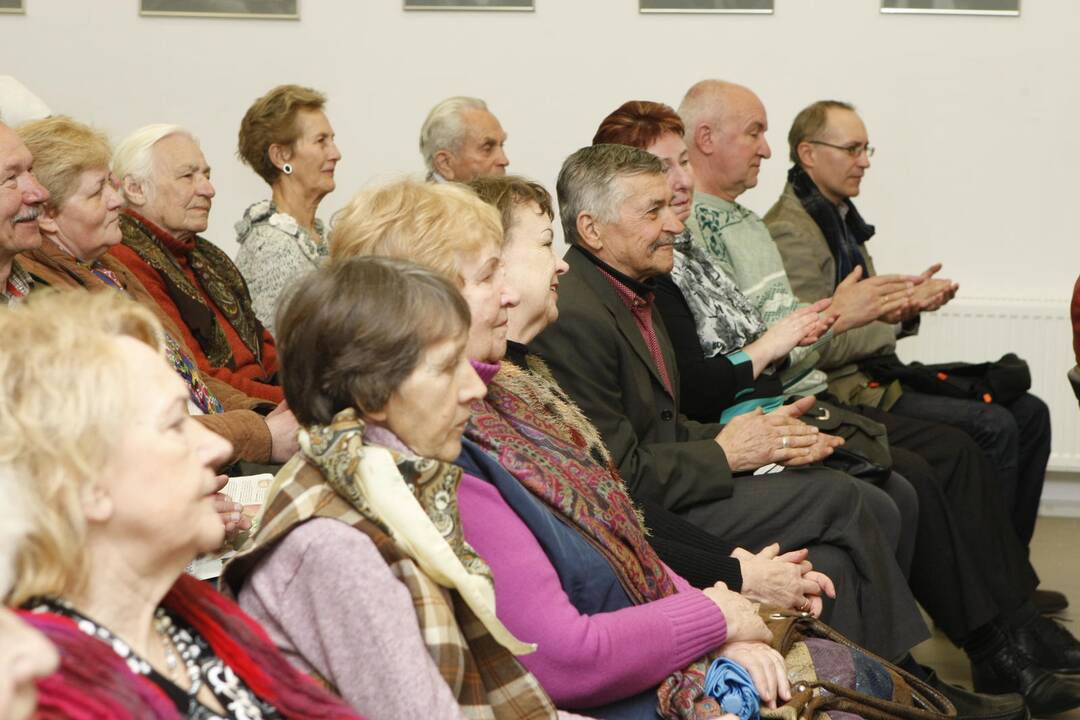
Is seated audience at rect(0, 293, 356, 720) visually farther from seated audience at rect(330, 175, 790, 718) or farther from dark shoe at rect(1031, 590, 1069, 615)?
dark shoe at rect(1031, 590, 1069, 615)

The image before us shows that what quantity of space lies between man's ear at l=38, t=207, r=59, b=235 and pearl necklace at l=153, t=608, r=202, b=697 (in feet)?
6.17

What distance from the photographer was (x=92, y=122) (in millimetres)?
5512

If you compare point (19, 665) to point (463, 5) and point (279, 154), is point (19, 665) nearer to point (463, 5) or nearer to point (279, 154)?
point (279, 154)

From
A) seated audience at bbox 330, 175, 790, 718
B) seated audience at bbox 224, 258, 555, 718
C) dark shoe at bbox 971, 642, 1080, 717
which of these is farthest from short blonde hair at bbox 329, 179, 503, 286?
dark shoe at bbox 971, 642, 1080, 717

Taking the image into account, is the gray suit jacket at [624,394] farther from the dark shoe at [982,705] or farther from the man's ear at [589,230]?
the dark shoe at [982,705]

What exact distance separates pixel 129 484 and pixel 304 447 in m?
0.40

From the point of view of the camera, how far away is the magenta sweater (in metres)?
1.86

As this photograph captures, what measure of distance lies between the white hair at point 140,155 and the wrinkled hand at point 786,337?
5.60 feet

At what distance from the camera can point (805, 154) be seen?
4.94 m

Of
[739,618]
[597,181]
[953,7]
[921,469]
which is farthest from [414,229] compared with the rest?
[953,7]

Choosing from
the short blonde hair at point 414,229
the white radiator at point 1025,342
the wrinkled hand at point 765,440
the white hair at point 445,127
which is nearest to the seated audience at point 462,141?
the white hair at point 445,127

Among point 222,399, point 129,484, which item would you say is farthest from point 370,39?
point 129,484

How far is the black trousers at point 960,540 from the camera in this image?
3.60 metres

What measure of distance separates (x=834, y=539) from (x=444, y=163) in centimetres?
245
